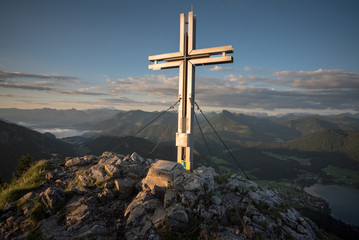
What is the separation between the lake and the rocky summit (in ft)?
607

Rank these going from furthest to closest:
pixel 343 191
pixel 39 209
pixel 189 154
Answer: pixel 343 191
pixel 189 154
pixel 39 209

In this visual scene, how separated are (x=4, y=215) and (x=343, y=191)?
915 feet

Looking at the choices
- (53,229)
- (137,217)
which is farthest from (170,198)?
(53,229)

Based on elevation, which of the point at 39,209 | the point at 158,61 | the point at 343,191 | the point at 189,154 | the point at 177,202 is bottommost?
the point at 343,191

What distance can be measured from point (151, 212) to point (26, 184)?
10544 millimetres

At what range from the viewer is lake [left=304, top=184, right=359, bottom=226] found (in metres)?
137

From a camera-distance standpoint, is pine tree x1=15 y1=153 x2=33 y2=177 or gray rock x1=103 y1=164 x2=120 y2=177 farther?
pine tree x1=15 y1=153 x2=33 y2=177

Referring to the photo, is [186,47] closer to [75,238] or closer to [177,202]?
[177,202]

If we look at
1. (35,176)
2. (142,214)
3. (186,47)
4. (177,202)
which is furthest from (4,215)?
A: (186,47)

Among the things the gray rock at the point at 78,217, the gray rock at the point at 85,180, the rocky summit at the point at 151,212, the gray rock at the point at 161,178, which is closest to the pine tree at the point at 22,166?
the rocky summit at the point at 151,212

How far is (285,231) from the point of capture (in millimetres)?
8422

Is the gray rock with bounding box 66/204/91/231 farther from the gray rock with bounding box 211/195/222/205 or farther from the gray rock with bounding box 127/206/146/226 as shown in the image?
the gray rock with bounding box 211/195/222/205

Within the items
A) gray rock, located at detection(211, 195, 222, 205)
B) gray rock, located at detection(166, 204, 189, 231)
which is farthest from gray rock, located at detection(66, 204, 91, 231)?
gray rock, located at detection(211, 195, 222, 205)

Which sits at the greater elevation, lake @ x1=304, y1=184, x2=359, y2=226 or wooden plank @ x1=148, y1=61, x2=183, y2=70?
wooden plank @ x1=148, y1=61, x2=183, y2=70
